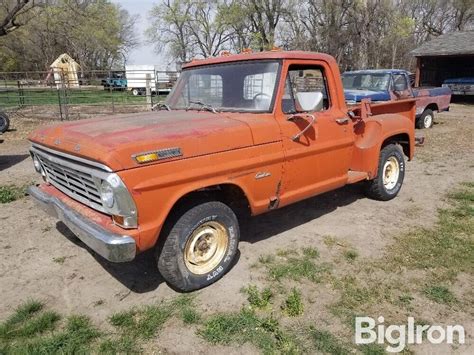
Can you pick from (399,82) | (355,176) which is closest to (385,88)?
(399,82)

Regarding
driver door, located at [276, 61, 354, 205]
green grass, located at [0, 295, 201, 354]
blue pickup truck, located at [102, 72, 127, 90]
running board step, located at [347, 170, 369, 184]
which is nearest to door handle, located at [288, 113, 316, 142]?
driver door, located at [276, 61, 354, 205]

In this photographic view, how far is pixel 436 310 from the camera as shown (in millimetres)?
3424

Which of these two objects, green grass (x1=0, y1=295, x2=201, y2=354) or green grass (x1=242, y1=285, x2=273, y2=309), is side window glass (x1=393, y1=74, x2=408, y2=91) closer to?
green grass (x1=242, y1=285, x2=273, y2=309)

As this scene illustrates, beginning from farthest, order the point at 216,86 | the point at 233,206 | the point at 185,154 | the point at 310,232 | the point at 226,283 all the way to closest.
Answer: the point at 310,232 → the point at 216,86 → the point at 233,206 → the point at 226,283 → the point at 185,154

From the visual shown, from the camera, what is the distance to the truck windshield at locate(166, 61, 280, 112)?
4105 millimetres

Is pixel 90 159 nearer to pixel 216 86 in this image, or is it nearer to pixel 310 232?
pixel 216 86

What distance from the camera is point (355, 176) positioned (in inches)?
204

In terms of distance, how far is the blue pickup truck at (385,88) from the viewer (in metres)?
11.3

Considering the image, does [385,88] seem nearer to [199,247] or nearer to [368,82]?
[368,82]

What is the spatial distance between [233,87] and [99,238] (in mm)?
2122

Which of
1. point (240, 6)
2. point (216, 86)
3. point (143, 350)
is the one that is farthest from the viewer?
point (240, 6)

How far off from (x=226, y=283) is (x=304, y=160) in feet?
5.01

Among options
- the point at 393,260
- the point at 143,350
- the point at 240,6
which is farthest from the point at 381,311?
the point at 240,6

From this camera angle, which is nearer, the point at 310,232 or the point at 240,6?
the point at 310,232
